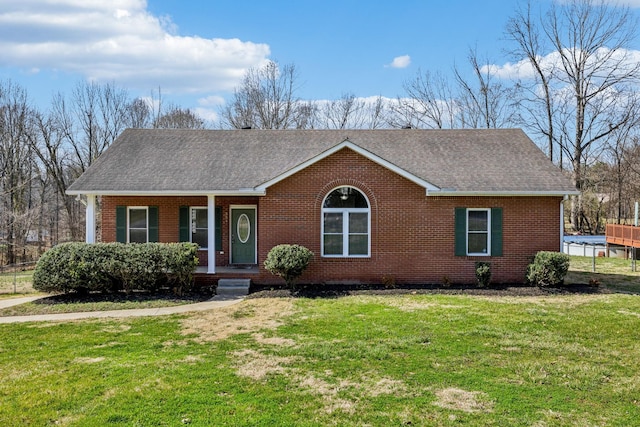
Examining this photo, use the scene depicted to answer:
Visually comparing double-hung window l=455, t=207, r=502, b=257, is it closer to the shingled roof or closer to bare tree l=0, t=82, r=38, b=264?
the shingled roof

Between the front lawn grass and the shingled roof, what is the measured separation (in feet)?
15.9

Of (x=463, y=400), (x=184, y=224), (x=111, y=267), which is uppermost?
(x=184, y=224)

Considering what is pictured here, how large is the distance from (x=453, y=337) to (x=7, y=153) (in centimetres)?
3390

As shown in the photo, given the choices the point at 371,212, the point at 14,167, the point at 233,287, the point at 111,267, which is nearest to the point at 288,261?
the point at 233,287

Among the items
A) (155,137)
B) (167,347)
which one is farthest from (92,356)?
(155,137)

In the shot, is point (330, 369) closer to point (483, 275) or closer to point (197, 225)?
point (483, 275)

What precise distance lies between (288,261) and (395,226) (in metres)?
3.47

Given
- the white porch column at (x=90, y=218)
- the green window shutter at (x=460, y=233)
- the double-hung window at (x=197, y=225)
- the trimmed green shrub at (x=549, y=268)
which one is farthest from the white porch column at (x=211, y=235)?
the trimmed green shrub at (x=549, y=268)

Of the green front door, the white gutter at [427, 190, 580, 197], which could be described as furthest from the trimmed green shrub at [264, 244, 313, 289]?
the white gutter at [427, 190, 580, 197]

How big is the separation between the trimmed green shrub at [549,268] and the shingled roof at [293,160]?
1.92m

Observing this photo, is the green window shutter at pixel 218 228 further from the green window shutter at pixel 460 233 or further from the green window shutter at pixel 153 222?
the green window shutter at pixel 460 233

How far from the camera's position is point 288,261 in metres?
13.2

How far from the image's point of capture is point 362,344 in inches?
325

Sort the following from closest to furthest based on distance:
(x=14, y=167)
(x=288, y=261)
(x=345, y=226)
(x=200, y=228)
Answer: (x=288, y=261)
(x=345, y=226)
(x=200, y=228)
(x=14, y=167)
